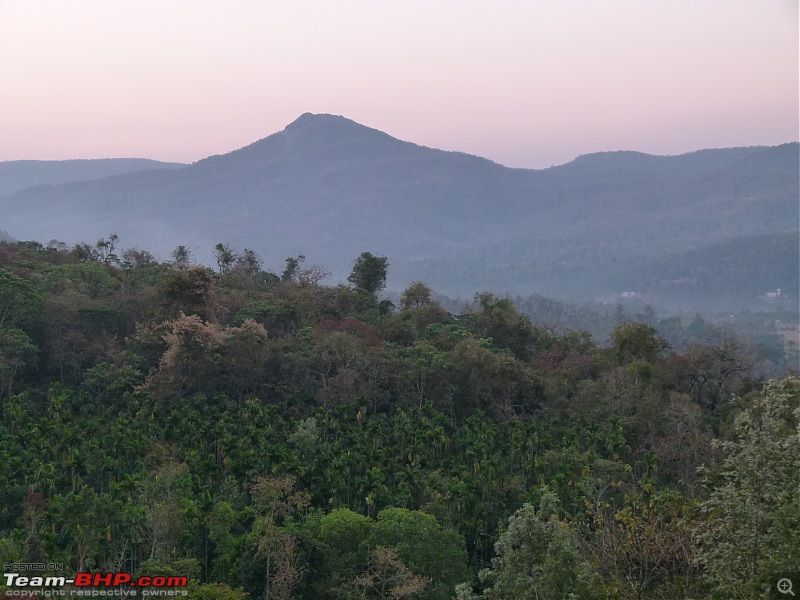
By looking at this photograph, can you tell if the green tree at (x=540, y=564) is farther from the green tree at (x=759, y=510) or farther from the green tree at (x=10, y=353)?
the green tree at (x=10, y=353)

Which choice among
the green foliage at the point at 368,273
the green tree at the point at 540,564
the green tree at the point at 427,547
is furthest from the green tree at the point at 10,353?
the green tree at the point at 540,564

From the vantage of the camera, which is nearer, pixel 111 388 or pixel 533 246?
pixel 111 388

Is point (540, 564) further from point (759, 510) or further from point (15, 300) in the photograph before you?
point (15, 300)

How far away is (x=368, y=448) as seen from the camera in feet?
77.9

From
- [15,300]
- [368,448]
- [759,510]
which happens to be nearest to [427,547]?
[368,448]

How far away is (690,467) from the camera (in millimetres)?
23547

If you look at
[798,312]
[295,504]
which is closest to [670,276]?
[798,312]

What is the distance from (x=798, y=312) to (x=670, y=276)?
91.1 feet

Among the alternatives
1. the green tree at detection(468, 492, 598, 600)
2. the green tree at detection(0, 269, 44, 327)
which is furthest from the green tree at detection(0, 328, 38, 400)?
the green tree at detection(468, 492, 598, 600)

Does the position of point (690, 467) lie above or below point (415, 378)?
below

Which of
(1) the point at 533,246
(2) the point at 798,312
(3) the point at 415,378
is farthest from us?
(1) the point at 533,246

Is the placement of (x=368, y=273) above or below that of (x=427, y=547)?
above

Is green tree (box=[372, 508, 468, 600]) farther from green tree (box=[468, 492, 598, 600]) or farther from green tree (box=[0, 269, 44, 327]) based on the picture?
green tree (box=[0, 269, 44, 327])

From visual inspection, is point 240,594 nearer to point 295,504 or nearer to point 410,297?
point 295,504
